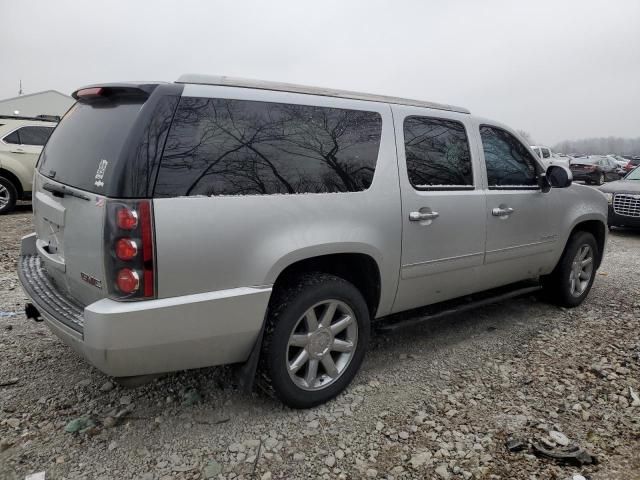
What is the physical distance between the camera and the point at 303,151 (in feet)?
Result: 8.82

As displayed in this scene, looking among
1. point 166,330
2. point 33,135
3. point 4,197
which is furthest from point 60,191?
point 33,135

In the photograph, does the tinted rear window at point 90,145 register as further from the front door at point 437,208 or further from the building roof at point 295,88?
the front door at point 437,208

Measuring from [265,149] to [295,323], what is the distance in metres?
0.94

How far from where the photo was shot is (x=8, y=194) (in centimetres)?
961

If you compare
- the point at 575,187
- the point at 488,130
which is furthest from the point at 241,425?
the point at 575,187

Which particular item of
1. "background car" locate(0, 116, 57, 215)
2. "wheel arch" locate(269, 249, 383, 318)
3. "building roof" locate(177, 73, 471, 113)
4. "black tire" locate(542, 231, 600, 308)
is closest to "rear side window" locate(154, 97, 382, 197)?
"building roof" locate(177, 73, 471, 113)

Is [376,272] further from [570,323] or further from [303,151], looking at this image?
[570,323]

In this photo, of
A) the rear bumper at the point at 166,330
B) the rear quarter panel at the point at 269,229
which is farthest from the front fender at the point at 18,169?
the rear quarter panel at the point at 269,229

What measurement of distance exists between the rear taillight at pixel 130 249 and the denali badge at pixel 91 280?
109 millimetres

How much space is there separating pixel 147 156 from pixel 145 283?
1.88 feet

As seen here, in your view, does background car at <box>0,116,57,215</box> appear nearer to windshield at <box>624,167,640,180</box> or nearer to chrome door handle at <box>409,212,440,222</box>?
chrome door handle at <box>409,212,440,222</box>

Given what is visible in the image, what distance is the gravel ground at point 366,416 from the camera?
2.39 metres

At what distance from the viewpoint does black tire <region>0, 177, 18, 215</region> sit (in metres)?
9.55

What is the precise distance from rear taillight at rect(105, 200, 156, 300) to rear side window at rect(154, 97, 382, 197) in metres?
0.16
